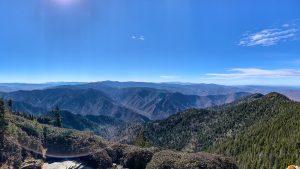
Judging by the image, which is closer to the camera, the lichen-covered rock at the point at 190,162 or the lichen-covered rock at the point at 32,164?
the lichen-covered rock at the point at 190,162

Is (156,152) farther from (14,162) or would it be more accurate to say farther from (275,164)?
(275,164)

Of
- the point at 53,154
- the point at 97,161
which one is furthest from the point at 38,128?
the point at 97,161

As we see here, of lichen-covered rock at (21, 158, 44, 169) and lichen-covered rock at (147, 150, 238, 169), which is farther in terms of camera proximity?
lichen-covered rock at (21, 158, 44, 169)

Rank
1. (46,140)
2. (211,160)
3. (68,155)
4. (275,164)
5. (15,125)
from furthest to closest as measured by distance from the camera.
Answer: (275,164), (15,125), (46,140), (68,155), (211,160)

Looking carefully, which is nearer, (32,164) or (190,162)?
(190,162)

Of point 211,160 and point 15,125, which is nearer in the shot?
point 211,160

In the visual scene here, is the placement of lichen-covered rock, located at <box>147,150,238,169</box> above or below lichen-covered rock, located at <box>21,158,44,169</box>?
above

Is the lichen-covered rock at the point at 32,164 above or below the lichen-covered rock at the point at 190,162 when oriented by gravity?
below

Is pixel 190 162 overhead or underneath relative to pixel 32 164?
overhead
